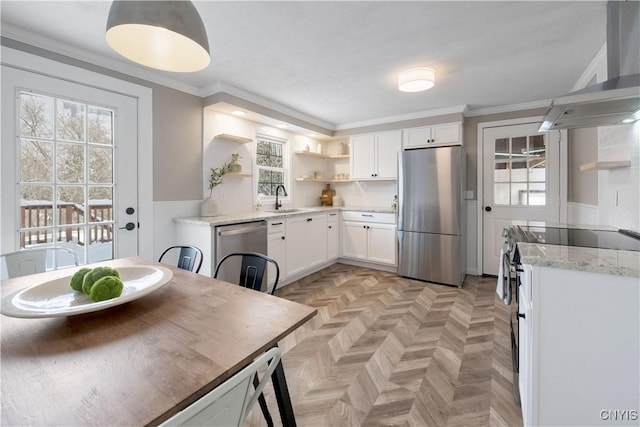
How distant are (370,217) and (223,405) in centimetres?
374

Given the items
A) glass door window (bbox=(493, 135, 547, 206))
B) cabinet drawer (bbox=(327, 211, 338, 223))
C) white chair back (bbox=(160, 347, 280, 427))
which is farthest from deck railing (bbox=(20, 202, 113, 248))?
glass door window (bbox=(493, 135, 547, 206))

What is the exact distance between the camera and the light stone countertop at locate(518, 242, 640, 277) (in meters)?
1.02

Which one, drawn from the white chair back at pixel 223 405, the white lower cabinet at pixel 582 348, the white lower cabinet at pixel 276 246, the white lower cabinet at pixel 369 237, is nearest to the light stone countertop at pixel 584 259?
the white lower cabinet at pixel 582 348

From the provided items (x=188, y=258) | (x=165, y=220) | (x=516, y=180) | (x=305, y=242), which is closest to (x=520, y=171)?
(x=516, y=180)

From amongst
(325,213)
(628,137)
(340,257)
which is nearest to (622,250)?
(628,137)

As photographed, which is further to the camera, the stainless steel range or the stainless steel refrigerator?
the stainless steel refrigerator

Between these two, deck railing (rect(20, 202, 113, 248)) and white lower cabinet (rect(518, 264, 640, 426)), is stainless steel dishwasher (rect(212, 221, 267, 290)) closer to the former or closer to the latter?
deck railing (rect(20, 202, 113, 248))

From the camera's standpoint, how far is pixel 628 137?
183 cm

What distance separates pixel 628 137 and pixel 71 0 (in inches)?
143

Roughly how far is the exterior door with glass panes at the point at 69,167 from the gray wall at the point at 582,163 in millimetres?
4255

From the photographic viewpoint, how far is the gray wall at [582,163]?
2.61 meters

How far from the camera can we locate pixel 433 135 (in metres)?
3.82

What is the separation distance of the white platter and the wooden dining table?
0.17 feet

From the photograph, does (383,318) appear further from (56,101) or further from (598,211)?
(56,101)
